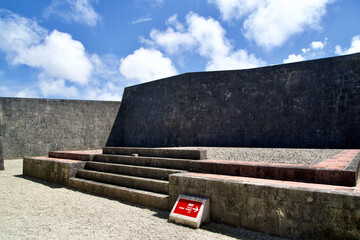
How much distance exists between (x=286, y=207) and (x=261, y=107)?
774cm

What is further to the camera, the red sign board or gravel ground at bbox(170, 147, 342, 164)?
gravel ground at bbox(170, 147, 342, 164)

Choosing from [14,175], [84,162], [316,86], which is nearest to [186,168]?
[84,162]

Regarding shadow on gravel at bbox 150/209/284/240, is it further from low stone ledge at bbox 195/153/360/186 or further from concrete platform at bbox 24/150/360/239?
low stone ledge at bbox 195/153/360/186

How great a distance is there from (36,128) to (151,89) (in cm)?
630

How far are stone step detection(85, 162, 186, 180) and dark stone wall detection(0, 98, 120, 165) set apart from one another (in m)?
7.58

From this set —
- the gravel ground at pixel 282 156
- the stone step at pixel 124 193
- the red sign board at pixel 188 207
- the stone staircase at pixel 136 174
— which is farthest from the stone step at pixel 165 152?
the red sign board at pixel 188 207

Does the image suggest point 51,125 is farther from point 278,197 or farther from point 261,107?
point 278,197

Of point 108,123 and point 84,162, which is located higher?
point 108,123

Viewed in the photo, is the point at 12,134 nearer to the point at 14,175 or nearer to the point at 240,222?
the point at 14,175

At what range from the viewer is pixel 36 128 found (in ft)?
41.1

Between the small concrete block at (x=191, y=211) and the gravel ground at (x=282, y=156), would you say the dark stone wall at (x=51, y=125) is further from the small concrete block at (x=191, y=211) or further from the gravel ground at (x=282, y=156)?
the small concrete block at (x=191, y=211)

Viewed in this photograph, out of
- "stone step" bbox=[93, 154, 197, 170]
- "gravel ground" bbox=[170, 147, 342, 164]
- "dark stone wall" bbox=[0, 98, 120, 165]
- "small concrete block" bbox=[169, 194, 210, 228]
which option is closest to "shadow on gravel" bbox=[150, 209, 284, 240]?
"small concrete block" bbox=[169, 194, 210, 228]

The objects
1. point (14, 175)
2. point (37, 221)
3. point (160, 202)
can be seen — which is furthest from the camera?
point (14, 175)

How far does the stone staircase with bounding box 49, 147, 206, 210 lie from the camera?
4449 millimetres
